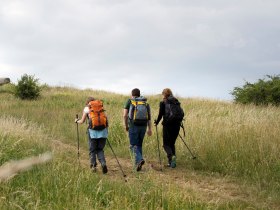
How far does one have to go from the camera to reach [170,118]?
981cm

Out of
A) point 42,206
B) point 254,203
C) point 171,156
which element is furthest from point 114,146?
point 42,206

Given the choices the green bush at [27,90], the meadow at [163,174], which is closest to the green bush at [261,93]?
the meadow at [163,174]

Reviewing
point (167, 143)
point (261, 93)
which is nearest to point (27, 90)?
point (261, 93)

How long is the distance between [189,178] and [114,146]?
4465 mm

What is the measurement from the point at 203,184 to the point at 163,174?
1.10 metres

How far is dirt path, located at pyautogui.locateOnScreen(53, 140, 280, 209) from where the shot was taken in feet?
22.5

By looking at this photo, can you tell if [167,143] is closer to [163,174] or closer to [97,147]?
[163,174]

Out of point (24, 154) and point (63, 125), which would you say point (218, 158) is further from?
point (63, 125)

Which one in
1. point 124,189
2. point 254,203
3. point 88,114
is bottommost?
point 254,203

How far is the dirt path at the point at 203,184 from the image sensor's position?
6857 millimetres

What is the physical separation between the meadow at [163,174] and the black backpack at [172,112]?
49.6 inches

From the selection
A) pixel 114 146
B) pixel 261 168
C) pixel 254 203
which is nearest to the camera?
pixel 254 203

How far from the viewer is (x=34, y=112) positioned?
20.7 metres

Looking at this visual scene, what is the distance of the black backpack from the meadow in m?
1.26
